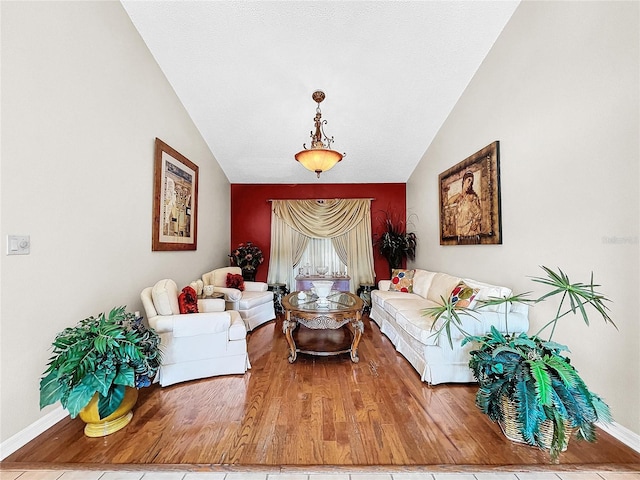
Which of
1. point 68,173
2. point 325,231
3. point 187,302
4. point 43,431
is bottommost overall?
point 43,431

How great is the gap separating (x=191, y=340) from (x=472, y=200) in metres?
3.36

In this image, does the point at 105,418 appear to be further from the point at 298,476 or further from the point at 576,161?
the point at 576,161

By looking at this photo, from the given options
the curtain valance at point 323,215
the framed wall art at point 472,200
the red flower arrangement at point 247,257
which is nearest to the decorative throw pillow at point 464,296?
the framed wall art at point 472,200

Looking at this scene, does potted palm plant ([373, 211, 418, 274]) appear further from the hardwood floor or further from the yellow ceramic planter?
the yellow ceramic planter

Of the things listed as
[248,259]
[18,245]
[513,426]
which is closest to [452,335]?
[513,426]

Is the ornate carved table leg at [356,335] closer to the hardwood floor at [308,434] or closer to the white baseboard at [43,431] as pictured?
the hardwood floor at [308,434]

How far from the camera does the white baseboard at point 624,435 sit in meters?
1.65

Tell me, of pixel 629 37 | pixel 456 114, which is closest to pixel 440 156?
pixel 456 114

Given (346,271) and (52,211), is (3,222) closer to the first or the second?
(52,211)

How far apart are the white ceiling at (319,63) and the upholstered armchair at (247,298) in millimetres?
2114

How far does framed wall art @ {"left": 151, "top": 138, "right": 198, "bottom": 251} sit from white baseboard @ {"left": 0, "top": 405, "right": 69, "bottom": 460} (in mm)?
1627

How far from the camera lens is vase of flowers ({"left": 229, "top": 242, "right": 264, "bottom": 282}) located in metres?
5.29

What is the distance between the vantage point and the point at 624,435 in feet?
5.62

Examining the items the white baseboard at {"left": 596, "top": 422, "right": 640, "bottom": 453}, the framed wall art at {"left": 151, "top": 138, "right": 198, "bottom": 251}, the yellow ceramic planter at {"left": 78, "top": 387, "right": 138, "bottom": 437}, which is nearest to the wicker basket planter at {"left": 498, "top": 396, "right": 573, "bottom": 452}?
the white baseboard at {"left": 596, "top": 422, "right": 640, "bottom": 453}
